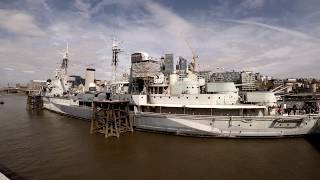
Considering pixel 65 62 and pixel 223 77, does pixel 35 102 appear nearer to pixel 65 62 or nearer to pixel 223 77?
pixel 65 62

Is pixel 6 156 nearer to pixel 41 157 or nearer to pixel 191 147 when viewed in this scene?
pixel 41 157

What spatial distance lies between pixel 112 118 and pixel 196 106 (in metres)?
10.8

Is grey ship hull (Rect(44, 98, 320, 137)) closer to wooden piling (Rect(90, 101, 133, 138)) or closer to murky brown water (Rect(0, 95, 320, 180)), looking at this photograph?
murky brown water (Rect(0, 95, 320, 180))

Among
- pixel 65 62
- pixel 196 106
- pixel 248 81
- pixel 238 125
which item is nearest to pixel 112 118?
pixel 196 106

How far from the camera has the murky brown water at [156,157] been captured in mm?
19156

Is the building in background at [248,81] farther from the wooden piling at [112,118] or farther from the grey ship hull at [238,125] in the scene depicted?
the wooden piling at [112,118]

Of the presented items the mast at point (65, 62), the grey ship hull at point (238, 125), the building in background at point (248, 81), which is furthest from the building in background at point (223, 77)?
the mast at point (65, 62)

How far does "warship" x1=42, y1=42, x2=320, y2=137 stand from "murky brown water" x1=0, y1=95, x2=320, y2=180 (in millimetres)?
1235

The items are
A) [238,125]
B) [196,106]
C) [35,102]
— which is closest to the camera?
[238,125]

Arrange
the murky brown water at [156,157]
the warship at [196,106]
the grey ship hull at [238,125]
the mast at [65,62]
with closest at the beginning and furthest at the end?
the murky brown water at [156,157]
the grey ship hull at [238,125]
the warship at [196,106]
the mast at [65,62]

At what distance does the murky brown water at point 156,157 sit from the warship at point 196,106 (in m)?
1.24

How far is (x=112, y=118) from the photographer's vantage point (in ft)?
107

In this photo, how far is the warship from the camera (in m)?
27.8

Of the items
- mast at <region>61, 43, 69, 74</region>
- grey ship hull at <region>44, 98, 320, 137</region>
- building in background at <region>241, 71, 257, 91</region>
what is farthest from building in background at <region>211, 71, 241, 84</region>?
mast at <region>61, 43, 69, 74</region>
